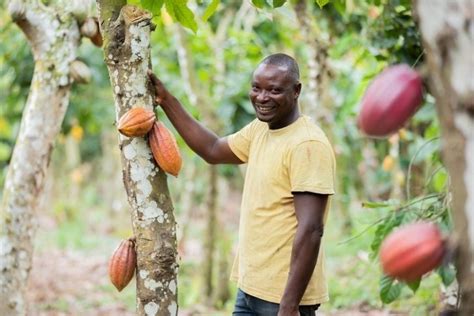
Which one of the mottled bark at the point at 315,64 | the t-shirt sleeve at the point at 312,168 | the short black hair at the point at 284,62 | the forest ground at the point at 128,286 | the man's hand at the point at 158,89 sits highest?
the mottled bark at the point at 315,64

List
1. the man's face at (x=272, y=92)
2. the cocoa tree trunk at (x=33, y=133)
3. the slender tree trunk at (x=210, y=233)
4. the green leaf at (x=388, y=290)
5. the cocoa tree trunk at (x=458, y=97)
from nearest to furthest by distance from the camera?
the cocoa tree trunk at (x=458, y=97) → the man's face at (x=272, y=92) → the green leaf at (x=388, y=290) → the cocoa tree trunk at (x=33, y=133) → the slender tree trunk at (x=210, y=233)

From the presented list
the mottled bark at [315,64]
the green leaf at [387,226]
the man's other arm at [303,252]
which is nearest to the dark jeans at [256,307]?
the man's other arm at [303,252]

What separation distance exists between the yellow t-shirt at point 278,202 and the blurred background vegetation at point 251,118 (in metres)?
0.59

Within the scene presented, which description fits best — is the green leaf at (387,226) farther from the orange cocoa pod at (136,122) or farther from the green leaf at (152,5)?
the green leaf at (152,5)

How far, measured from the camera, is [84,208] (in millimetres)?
13922

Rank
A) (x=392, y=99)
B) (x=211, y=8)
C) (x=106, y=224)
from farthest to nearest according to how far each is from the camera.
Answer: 1. (x=106, y=224)
2. (x=211, y=8)
3. (x=392, y=99)

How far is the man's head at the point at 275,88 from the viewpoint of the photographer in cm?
243

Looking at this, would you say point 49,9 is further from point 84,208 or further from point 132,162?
point 84,208

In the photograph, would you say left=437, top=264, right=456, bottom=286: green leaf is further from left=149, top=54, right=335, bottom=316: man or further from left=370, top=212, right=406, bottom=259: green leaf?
left=149, top=54, right=335, bottom=316: man

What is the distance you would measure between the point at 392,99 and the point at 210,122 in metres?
3.90

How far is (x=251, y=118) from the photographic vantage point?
5.79 metres

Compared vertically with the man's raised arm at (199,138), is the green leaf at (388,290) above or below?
below

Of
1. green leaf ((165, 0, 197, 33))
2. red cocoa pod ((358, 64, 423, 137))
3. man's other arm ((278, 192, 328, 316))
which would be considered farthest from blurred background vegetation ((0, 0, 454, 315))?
red cocoa pod ((358, 64, 423, 137))

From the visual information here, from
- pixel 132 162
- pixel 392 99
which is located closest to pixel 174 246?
pixel 132 162
